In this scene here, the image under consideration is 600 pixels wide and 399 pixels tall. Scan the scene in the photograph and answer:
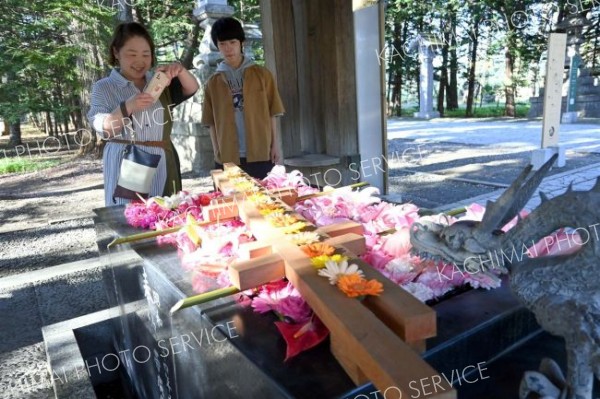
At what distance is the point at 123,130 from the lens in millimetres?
2693

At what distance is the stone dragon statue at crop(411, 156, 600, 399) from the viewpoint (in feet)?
2.80

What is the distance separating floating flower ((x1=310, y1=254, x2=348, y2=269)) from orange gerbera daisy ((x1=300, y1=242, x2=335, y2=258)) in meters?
0.03

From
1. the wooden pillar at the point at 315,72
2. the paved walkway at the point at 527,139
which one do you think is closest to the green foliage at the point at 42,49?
the wooden pillar at the point at 315,72

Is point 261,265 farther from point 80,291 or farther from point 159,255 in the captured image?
point 80,291

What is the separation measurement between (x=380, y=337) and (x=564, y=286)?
38 centimetres

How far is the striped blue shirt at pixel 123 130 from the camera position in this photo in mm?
2604

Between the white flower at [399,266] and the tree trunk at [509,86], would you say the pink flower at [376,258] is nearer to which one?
the white flower at [399,266]

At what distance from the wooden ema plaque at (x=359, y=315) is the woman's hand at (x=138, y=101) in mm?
1259

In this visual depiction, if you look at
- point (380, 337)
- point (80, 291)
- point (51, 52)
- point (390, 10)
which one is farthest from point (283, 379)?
point (390, 10)

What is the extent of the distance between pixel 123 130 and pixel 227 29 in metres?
1.02

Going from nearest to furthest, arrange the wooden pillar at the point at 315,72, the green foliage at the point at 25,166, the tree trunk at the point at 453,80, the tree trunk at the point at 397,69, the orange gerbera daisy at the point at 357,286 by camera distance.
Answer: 1. the orange gerbera daisy at the point at 357,286
2. the wooden pillar at the point at 315,72
3. the green foliage at the point at 25,166
4. the tree trunk at the point at 453,80
5. the tree trunk at the point at 397,69

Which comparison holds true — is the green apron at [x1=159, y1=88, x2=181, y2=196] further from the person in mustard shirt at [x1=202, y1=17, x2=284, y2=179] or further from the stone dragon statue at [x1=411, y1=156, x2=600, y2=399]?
the stone dragon statue at [x1=411, y1=156, x2=600, y2=399]

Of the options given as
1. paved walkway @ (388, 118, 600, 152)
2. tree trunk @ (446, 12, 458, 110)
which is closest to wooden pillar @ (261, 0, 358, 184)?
paved walkway @ (388, 118, 600, 152)

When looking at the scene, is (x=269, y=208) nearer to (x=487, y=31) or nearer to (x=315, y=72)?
(x=315, y=72)
